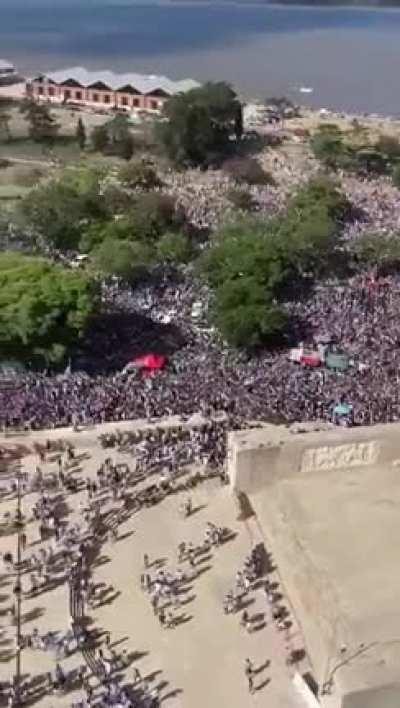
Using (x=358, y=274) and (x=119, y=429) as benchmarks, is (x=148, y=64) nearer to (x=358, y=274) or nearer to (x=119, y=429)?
(x=358, y=274)

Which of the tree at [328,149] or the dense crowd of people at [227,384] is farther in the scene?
the tree at [328,149]

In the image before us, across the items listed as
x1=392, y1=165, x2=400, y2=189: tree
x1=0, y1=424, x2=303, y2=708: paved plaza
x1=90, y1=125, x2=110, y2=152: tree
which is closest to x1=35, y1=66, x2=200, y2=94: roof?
x1=90, y1=125, x2=110, y2=152: tree

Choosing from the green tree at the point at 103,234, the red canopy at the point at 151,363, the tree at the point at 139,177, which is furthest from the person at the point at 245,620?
the tree at the point at 139,177

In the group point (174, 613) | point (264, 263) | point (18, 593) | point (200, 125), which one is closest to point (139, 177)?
point (200, 125)

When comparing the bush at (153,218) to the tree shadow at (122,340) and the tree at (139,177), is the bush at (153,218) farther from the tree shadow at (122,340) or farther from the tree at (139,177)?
the tree at (139,177)

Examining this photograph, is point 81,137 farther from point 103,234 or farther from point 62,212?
point 103,234

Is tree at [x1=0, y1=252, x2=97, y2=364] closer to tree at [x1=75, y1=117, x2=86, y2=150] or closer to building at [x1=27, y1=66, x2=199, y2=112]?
tree at [x1=75, y1=117, x2=86, y2=150]
